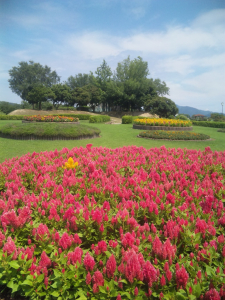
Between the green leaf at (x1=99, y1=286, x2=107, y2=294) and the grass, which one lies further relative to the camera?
the grass

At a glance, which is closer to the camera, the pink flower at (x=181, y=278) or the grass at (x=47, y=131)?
the pink flower at (x=181, y=278)

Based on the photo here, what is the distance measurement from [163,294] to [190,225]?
805 mm

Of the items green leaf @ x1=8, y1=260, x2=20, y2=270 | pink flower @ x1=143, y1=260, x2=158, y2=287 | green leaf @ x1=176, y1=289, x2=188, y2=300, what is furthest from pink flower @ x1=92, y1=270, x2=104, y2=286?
green leaf @ x1=8, y1=260, x2=20, y2=270

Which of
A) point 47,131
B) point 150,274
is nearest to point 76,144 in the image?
point 47,131

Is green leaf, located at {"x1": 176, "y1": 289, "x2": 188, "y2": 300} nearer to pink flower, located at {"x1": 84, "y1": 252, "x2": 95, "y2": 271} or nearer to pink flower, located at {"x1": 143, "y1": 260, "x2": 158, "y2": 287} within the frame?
pink flower, located at {"x1": 143, "y1": 260, "x2": 158, "y2": 287}

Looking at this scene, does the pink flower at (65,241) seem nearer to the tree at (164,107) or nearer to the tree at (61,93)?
the tree at (164,107)

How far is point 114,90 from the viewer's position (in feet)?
146

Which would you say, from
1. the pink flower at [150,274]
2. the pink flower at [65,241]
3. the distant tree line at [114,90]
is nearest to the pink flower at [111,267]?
the pink flower at [150,274]

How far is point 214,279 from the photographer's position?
1.58 metres

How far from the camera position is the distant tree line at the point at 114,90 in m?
44.1

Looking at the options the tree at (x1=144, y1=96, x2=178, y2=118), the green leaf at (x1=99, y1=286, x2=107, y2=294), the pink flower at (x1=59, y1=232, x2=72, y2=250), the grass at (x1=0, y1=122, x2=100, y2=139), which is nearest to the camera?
the green leaf at (x1=99, y1=286, x2=107, y2=294)

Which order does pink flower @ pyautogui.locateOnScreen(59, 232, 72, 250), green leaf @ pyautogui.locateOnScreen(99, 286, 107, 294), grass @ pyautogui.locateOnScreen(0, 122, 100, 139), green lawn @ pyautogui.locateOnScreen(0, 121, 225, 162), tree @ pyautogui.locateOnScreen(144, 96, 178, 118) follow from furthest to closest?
tree @ pyautogui.locateOnScreen(144, 96, 178, 118) → grass @ pyautogui.locateOnScreen(0, 122, 100, 139) → green lawn @ pyautogui.locateOnScreen(0, 121, 225, 162) → pink flower @ pyautogui.locateOnScreen(59, 232, 72, 250) → green leaf @ pyautogui.locateOnScreen(99, 286, 107, 294)

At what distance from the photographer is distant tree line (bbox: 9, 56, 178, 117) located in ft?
145

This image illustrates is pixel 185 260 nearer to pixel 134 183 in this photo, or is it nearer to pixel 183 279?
pixel 183 279
